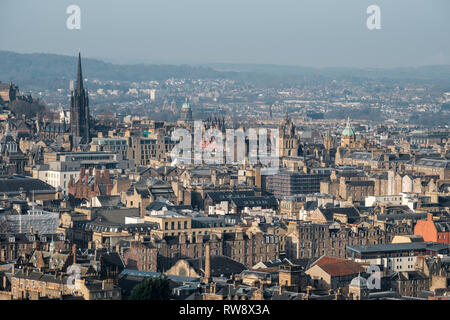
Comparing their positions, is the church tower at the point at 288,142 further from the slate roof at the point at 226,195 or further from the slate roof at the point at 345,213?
the slate roof at the point at 345,213

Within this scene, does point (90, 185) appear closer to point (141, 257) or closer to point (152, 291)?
point (141, 257)

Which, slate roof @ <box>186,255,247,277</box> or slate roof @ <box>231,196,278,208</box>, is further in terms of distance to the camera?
slate roof @ <box>231,196,278,208</box>

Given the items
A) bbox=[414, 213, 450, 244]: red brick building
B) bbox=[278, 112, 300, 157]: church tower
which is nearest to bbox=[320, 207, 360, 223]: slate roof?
bbox=[414, 213, 450, 244]: red brick building

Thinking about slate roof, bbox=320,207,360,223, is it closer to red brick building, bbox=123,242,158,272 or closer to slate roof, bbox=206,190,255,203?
slate roof, bbox=206,190,255,203

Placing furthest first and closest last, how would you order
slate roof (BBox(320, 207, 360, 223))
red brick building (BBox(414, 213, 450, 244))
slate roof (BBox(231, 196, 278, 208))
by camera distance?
slate roof (BBox(231, 196, 278, 208))
slate roof (BBox(320, 207, 360, 223))
red brick building (BBox(414, 213, 450, 244))

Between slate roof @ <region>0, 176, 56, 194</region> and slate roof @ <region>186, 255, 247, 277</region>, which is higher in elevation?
slate roof @ <region>186, 255, 247, 277</region>

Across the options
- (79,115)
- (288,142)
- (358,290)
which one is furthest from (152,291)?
(79,115)

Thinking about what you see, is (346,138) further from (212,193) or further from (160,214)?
(160,214)

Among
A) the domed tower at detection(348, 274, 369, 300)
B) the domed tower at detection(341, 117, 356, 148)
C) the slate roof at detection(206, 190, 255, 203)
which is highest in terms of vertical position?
the domed tower at detection(348, 274, 369, 300)
